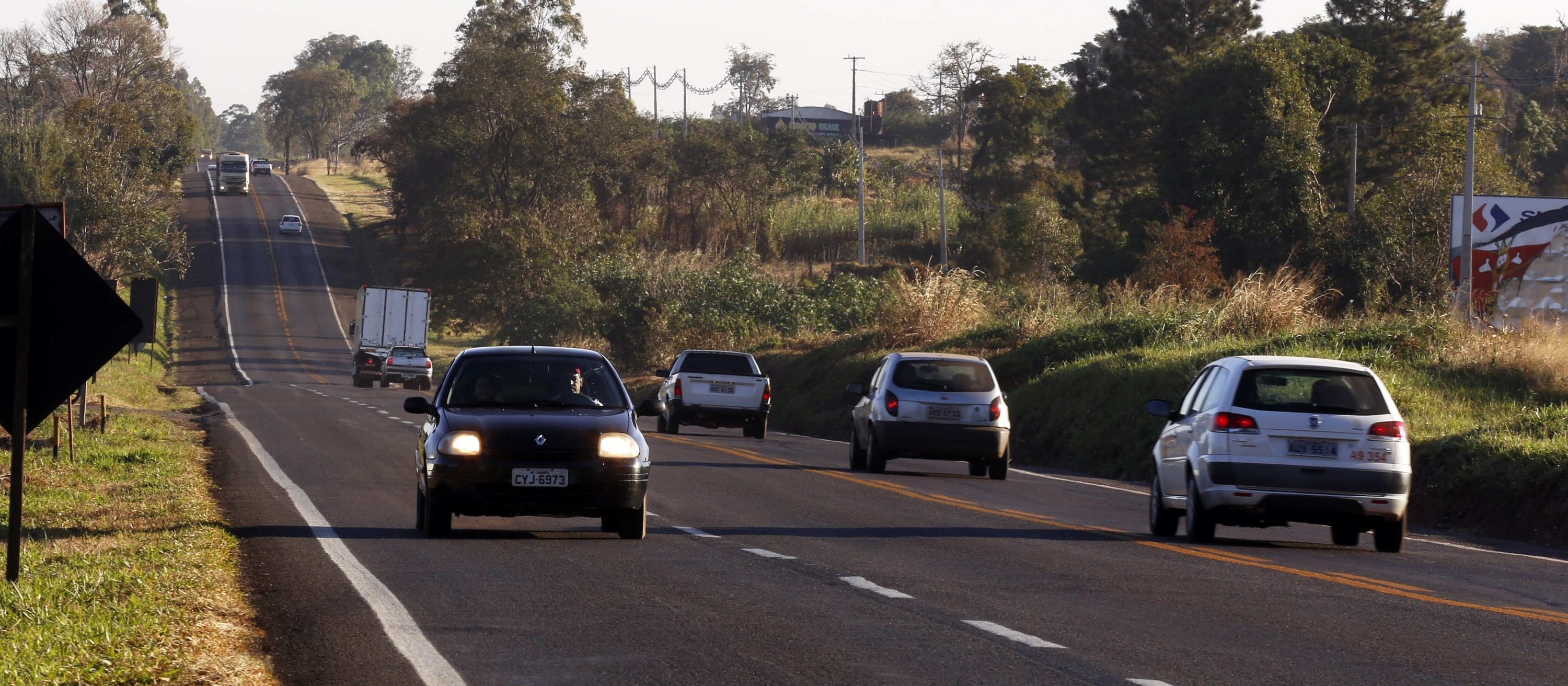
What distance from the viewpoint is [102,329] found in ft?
29.6

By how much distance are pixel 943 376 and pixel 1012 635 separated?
41.4 ft

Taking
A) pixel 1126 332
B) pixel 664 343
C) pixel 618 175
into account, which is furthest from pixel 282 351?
pixel 1126 332

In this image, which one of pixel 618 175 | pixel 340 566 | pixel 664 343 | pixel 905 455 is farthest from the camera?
pixel 618 175

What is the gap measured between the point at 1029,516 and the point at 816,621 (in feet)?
23.7

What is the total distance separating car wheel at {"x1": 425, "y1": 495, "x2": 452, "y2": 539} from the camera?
12328mm

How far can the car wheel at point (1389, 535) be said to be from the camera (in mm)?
13094

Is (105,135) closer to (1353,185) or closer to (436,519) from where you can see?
(1353,185)

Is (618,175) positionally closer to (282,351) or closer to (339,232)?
(282,351)

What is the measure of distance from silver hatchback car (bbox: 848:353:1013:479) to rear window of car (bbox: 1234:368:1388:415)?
290 inches

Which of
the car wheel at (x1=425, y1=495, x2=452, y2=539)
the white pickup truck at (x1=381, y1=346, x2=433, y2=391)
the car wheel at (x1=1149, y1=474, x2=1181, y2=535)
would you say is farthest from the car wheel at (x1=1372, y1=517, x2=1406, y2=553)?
the white pickup truck at (x1=381, y1=346, x2=433, y2=391)

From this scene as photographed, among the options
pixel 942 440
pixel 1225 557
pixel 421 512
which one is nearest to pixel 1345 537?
pixel 1225 557

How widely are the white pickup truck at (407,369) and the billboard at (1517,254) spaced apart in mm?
34776

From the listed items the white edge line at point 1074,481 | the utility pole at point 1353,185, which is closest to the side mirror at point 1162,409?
the white edge line at point 1074,481

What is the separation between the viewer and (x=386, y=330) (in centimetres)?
5819
